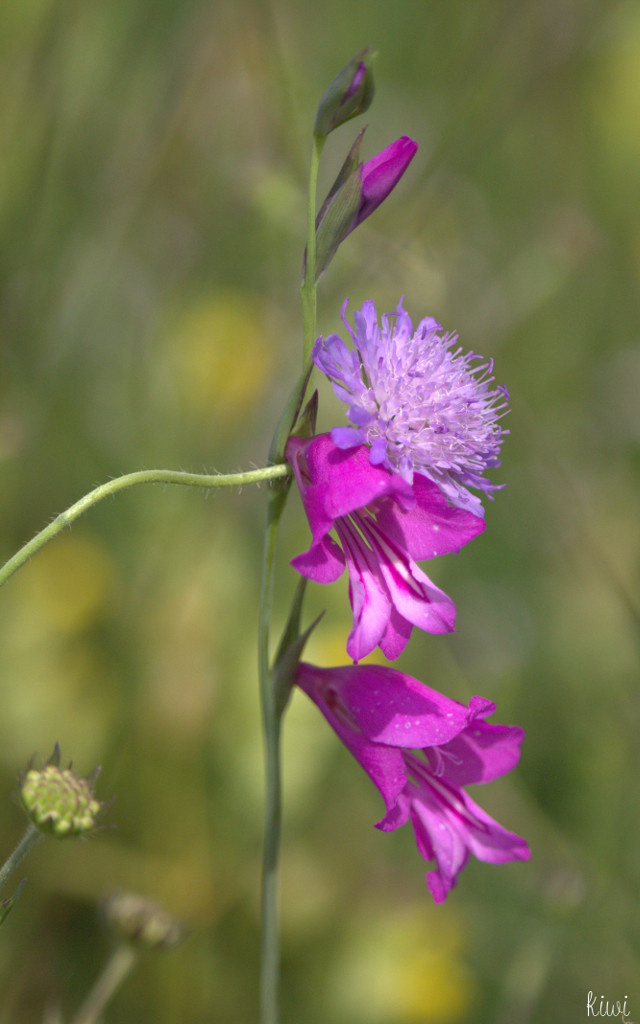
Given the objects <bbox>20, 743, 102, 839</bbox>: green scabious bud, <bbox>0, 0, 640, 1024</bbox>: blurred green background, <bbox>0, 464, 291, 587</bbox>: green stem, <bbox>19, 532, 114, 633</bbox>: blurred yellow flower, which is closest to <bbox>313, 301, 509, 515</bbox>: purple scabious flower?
<bbox>0, 464, 291, 587</bbox>: green stem

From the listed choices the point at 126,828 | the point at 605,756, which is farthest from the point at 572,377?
the point at 126,828

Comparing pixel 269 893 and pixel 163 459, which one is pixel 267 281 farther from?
pixel 269 893

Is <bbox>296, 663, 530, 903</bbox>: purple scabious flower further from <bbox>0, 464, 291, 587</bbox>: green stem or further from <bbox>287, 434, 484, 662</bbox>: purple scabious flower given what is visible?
<bbox>0, 464, 291, 587</bbox>: green stem

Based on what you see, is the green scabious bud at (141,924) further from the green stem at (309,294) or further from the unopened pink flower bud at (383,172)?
the unopened pink flower bud at (383,172)

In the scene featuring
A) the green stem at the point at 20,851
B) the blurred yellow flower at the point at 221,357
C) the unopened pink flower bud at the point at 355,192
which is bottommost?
the green stem at the point at 20,851

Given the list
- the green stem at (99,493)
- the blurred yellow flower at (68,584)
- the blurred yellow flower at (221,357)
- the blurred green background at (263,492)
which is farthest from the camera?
the blurred yellow flower at (221,357)

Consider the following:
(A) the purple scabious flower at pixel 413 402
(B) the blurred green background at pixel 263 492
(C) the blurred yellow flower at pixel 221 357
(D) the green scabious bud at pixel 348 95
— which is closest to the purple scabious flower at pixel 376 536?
(A) the purple scabious flower at pixel 413 402

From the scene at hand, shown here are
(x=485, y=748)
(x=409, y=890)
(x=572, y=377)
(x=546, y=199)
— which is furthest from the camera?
(x=546, y=199)
